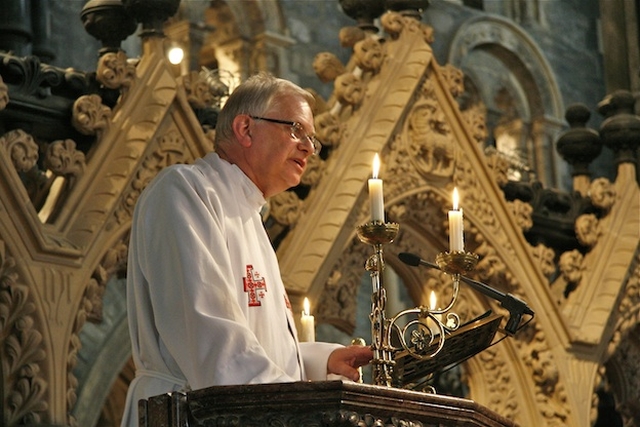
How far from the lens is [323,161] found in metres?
7.60

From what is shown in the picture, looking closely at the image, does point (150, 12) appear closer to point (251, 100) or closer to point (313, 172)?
point (313, 172)

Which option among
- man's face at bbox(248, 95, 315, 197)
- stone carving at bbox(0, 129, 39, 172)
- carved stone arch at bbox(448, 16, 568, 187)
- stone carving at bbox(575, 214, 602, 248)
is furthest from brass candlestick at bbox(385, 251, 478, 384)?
carved stone arch at bbox(448, 16, 568, 187)

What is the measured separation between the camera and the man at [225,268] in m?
3.90

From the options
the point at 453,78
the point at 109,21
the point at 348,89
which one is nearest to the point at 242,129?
the point at 109,21

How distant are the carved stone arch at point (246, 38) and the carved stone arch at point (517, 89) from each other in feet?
9.14

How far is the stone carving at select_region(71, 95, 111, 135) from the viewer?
670 cm

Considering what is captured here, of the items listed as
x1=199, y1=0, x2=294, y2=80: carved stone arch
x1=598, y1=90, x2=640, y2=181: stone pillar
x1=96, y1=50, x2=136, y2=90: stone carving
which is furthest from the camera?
x1=199, y1=0, x2=294, y2=80: carved stone arch

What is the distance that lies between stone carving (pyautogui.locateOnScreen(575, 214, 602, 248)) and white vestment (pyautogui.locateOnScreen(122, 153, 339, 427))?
4.55m

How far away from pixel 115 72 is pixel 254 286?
9.37ft

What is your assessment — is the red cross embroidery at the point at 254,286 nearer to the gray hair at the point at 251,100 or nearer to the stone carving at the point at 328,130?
the gray hair at the point at 251,100

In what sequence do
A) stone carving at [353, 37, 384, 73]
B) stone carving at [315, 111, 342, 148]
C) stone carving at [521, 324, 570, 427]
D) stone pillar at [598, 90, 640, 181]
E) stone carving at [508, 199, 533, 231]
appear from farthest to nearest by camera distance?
stone pillar at [598, 90, 640, 181] < stone carving at [508, 199, 533, 231] < stone carving at [521, 324, 570, 427] < stone carving at [353, 37, 384, 73] < stone carving at [315, 111, 342, 148]

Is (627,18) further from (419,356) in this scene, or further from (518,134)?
(419,356)

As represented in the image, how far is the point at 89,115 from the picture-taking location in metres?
6.73

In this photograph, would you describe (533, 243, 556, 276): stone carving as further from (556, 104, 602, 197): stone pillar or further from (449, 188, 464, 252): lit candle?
(449, 188, 464, 252): lit candle
